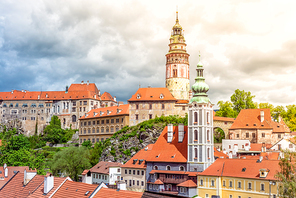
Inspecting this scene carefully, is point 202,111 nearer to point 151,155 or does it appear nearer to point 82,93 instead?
point 151,155

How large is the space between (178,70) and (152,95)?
8.87 meters

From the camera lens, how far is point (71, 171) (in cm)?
5897

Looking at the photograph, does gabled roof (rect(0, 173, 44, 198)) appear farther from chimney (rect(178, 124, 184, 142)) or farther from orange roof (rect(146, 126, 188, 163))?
chimney (rect(178, 124, 184, 142))

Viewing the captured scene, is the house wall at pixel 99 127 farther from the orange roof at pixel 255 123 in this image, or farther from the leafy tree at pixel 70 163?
the orange roof at pixel 255 123

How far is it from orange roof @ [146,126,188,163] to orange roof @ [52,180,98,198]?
21608 mm

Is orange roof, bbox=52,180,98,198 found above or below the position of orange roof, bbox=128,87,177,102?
below

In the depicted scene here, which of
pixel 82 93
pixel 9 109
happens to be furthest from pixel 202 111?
pixel 9 109

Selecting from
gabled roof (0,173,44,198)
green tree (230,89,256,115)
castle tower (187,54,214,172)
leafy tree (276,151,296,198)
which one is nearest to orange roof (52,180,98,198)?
gabled roof (0,173,44,198)

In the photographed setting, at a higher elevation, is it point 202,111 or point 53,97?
point 53,97

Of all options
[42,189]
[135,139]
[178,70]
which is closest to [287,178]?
[42,189]

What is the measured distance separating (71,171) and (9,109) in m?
53.3

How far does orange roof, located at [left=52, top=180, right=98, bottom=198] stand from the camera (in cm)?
2597

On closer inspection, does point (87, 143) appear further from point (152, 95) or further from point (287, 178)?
point (287, 178)

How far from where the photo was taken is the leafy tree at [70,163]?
5791cm
